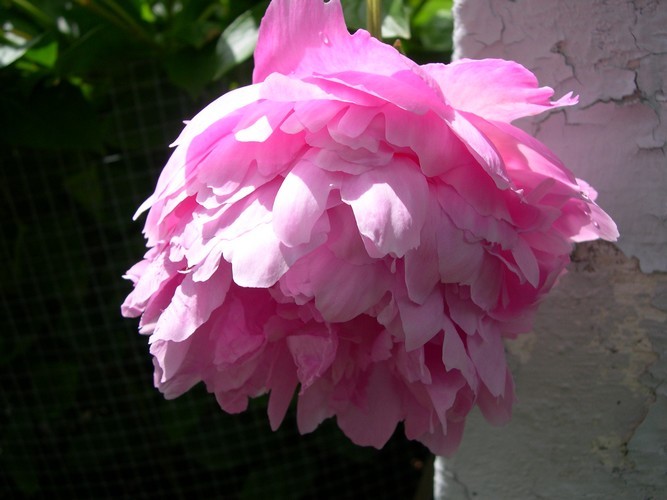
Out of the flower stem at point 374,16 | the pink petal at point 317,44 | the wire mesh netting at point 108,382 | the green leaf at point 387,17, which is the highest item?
the green leaf at point 387,17

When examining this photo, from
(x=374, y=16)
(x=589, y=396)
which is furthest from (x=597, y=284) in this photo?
(x=374, y=16)

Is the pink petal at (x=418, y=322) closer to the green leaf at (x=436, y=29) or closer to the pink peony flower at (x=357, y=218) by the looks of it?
the pink peony flower at (x=357, y=218)

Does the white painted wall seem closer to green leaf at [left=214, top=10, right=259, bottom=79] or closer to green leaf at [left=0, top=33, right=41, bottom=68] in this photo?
green leaf at [left=214, top=10, right=259, bottom=79]

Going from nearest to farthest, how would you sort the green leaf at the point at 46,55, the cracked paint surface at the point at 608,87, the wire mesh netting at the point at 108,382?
1. the cracked paint surface at the point at 608,87
2. the green leaf at the point at 46,55
3. the wire mesh netting at the point at 108,382

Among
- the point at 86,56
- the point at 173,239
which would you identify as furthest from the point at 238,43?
the point at 173,239

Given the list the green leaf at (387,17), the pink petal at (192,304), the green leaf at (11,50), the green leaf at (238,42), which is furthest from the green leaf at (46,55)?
the pink petal at (192,304)

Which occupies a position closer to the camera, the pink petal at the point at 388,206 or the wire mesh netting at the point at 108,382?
the pink petal at the point at 388,206

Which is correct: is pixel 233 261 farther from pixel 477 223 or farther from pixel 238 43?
pixel 238 43

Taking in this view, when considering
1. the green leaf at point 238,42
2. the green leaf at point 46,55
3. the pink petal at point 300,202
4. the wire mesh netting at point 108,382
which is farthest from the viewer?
the wire mesh netting at point 108,382
